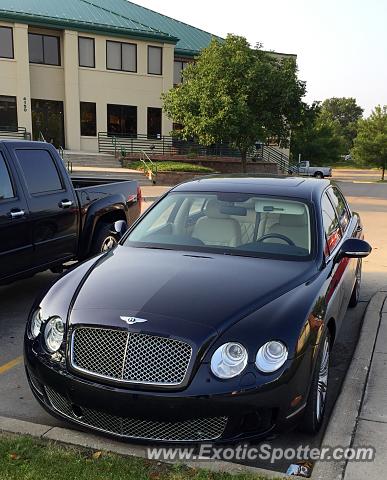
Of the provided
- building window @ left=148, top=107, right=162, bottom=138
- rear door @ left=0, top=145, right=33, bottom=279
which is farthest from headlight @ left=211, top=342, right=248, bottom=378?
building window @ left=148, top=107, right=162, bottom=138

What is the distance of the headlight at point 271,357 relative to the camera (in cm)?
286

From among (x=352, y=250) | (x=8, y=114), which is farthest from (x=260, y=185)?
(x=8, y=114)

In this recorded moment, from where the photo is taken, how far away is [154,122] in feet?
109

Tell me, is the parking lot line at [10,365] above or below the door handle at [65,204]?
below

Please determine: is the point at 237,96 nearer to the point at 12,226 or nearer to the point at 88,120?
the point at 88,120

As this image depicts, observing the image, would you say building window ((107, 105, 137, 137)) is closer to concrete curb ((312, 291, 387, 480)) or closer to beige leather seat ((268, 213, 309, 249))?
concrete curb ((312, 291, 387, 480))

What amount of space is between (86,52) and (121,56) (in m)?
2.13

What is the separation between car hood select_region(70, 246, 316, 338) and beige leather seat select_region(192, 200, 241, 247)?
297 millimetres

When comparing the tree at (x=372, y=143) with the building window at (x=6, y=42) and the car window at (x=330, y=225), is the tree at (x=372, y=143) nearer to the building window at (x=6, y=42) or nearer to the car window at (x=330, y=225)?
the building window at (x=6, y=42)

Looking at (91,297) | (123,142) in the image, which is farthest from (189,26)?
(91,297)

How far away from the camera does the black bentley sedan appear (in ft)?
9.30

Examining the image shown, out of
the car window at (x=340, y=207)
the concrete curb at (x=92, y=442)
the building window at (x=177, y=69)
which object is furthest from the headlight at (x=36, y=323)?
the building window at (x=177, y=69)

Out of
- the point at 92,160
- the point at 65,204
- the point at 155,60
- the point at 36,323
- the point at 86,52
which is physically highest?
the point at 86,52

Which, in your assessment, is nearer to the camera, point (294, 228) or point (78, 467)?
point (78, 467)
